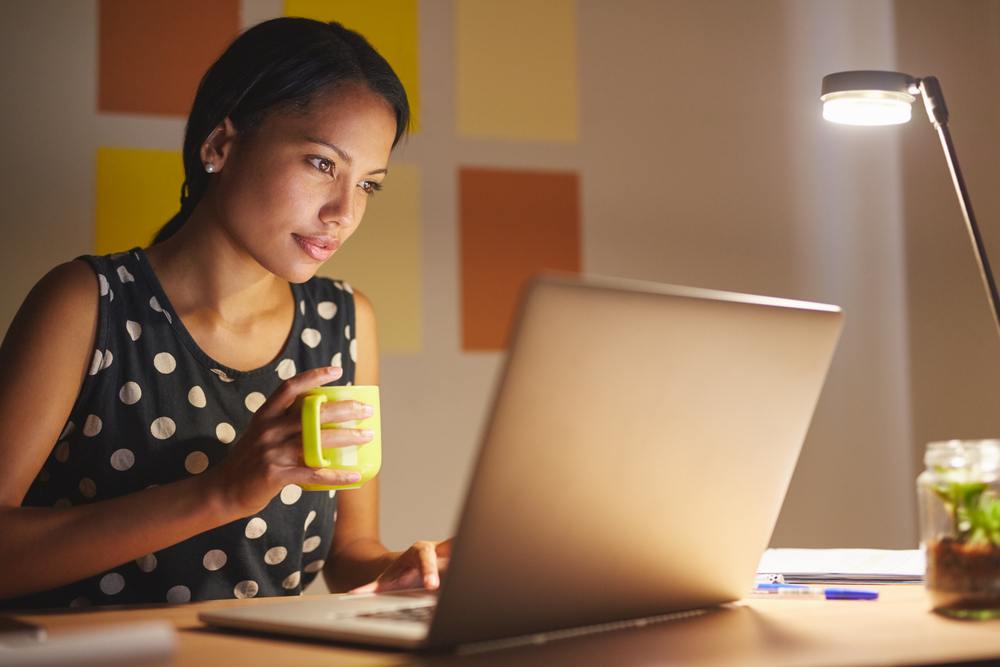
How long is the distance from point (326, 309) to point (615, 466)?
1057 millimetres

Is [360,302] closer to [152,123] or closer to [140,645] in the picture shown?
[152,123]

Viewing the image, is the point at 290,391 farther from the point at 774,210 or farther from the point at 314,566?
the point at 774,210

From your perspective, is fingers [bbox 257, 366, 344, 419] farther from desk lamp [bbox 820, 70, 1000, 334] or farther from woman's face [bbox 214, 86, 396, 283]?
desk lamp [bbox 820, 70, 1000, 334]

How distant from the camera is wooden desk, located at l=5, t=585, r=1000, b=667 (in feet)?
2.42

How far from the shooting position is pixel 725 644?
2.63 feet

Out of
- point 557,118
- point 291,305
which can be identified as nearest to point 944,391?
point 557,118

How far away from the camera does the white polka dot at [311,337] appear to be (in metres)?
1.72

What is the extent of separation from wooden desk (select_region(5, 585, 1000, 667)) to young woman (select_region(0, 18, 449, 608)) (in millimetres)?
533

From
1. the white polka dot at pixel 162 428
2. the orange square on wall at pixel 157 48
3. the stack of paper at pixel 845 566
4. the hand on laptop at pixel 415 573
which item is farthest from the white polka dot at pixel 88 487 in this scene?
the orange square on wall at pixel 157 48

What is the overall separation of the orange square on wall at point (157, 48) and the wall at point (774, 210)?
5 cm

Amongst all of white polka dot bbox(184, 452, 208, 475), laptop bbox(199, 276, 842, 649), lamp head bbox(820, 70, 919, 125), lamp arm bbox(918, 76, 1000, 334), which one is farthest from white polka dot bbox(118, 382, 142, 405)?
lamp arm bbox(918, 76, 1000, 334)

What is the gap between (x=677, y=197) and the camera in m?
2.68

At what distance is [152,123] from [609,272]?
1.05 meters

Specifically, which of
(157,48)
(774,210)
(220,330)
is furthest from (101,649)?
(774,210)
